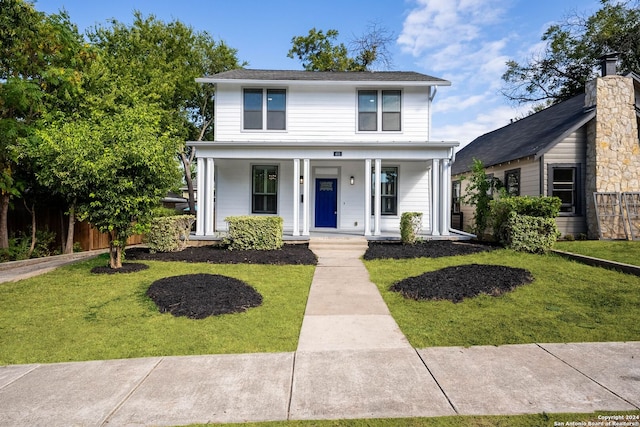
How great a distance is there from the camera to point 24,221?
10930mm

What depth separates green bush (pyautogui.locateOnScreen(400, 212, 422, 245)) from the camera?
34.1 feet

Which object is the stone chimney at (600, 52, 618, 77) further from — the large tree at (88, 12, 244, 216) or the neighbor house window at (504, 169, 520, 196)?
the large tree at (88, 12, 244, 216)

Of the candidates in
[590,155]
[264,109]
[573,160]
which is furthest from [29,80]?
[590,155]

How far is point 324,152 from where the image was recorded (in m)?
11.7

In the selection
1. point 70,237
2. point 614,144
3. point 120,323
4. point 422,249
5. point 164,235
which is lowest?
point 120,323

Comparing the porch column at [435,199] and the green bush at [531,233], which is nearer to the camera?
the green bush at [531,233]

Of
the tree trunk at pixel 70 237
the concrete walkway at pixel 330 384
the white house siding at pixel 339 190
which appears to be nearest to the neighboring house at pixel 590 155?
the white house siding at pixel 339 190

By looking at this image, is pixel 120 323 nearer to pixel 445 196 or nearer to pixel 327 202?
pixel 327 202

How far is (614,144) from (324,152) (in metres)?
9.65

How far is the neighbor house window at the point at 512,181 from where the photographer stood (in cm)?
1345

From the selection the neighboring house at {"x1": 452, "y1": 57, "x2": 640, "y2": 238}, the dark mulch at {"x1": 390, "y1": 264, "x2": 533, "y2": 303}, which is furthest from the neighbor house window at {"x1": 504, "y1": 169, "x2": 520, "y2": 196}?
the dark mulch at {"x1": 390, "y1": 264, "x2": 533, "y2": 303}

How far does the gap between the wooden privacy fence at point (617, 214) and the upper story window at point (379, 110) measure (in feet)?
23.4

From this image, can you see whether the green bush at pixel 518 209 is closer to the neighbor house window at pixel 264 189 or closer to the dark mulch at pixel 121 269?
the neighbor house window at pixel 264 189

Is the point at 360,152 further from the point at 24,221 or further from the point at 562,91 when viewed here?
the point at 562,91
